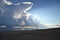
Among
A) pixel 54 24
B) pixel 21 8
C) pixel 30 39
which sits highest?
pixel 21 8

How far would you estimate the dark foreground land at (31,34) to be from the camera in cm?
248

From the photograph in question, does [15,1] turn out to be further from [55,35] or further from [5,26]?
[55,35]

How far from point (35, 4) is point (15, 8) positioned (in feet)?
1.06

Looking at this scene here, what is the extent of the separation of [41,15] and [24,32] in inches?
15.0

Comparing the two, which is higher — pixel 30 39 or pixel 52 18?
pixel 52 18

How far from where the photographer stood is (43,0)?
254 cm

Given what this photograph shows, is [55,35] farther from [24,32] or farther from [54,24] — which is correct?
[24,32]

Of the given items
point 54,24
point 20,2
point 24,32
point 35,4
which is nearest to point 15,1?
point 20,2

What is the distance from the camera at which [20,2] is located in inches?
98.9

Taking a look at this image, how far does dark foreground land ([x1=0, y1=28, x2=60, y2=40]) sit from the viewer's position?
2482 millimetres

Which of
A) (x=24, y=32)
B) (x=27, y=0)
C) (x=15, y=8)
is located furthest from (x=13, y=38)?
(x=27, y=0)

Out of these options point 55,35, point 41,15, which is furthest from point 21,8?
point 55,35

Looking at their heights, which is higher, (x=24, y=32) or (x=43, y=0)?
(x=43, y=0)

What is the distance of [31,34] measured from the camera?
8.20ft
